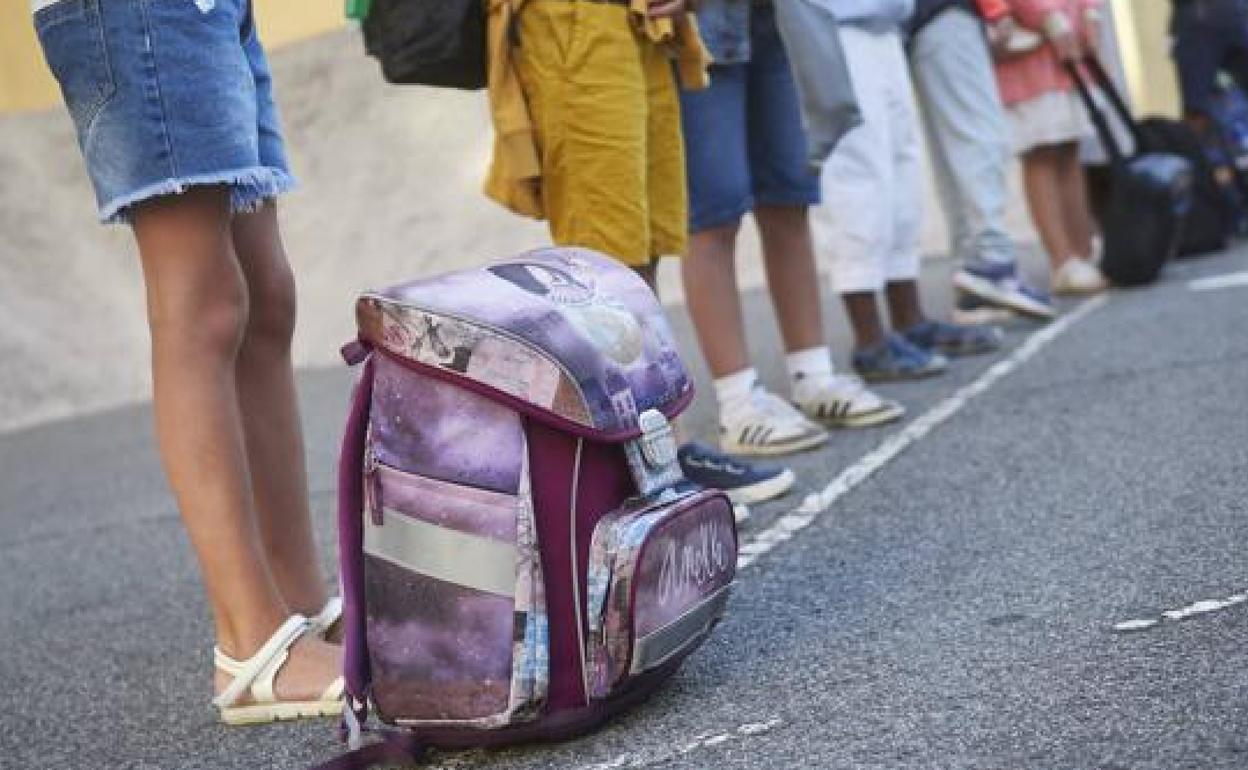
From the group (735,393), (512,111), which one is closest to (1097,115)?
(735,393)

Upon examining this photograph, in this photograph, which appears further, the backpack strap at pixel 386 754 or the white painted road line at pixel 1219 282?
the white painted road line at pixel 1219 282

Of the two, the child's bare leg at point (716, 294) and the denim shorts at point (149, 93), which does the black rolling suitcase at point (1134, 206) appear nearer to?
the child's bare leg at point (716, 294)

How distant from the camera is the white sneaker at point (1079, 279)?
752cm

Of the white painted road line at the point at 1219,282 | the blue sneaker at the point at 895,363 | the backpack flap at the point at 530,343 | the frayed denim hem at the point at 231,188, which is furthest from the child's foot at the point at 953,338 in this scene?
the backpack flap at the point at 530,343

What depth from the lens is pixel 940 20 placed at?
677cm

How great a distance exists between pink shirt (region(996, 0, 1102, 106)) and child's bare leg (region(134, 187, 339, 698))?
15.7 ft

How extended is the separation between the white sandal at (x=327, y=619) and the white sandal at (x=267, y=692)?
151 millimetres

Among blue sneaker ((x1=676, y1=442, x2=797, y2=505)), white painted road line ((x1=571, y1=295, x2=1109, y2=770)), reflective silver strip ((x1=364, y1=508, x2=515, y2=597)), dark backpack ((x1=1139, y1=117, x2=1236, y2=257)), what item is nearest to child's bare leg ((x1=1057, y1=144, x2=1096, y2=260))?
dark backpack ((x1=1139, y1=117, x2=1236, y2=257))

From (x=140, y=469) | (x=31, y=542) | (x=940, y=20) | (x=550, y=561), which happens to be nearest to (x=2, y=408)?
(x=140, y=469)

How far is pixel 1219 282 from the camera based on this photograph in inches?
279

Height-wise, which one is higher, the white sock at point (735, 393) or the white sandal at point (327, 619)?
the white sandal at point (327, 619)

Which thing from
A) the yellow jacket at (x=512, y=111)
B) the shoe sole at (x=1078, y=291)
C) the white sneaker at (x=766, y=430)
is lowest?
the shoe sole at (x=1078, y=291)

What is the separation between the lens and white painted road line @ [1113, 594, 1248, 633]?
2.82m

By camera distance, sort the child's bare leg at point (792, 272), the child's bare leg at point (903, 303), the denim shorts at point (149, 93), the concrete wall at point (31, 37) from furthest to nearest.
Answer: the concrete wall at point (31, 37) < the child's bare leg at point (903, 303) < the child's bare leg at point (792, 272) < the denim shorts at point (149, 93)
